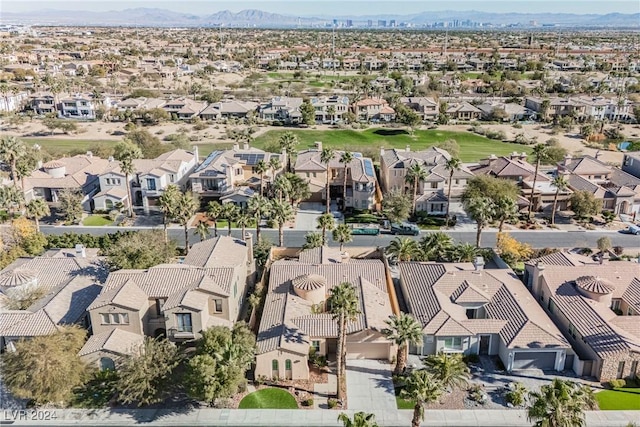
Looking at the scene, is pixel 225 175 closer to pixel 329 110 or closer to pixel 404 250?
pixel 404 250

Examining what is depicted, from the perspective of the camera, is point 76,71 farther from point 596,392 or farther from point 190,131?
point 596,392

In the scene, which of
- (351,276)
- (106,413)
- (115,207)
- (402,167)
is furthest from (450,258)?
(115,207)

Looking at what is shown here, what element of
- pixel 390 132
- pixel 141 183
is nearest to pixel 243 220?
pixel 141 183

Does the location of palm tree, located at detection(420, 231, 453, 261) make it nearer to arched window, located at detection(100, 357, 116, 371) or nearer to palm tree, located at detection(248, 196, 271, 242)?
palm tree, located at detection(248, 196, 271, 242)

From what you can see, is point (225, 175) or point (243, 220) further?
point (225, 175)

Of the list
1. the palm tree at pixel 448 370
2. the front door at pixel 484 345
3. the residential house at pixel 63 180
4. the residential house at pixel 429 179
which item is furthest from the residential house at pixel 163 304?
the residential house at pixel 63 180

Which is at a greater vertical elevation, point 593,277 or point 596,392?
point 593,277
